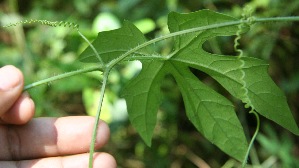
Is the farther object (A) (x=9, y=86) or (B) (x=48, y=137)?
(B) (x=48, y=137)

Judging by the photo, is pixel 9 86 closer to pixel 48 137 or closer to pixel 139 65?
pixel 48 137

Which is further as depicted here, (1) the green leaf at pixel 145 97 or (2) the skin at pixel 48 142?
(2) the skin at pixel 48 142

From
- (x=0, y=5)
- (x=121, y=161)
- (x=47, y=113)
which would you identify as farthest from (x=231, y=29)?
(x=0, y=5)

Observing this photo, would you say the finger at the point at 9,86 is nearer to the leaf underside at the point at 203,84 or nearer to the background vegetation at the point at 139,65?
the leaf underside at the point at 203,84

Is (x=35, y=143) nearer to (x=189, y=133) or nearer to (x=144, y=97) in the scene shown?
(x=144, y=97)

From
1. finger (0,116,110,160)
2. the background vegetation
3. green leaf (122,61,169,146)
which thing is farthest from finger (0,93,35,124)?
the background vegetation

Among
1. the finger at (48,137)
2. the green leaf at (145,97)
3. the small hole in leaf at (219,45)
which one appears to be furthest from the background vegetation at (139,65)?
the green leaf at (145,97)

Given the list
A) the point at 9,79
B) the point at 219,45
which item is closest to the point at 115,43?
the point at 9,79

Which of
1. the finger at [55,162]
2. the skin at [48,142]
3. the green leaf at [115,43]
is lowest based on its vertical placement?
the finger at [55,162]
